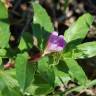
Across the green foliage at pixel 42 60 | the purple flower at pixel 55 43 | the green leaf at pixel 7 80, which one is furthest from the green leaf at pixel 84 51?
the green leaf at pixel 7 80

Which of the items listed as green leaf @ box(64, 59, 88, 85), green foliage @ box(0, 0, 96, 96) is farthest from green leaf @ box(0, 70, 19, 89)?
green leaf @ box(64, 59, 88, 85)

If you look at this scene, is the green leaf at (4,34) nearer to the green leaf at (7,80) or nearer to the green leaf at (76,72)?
the green leaf at (7,80)

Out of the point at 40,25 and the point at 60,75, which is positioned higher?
the point at 40,25

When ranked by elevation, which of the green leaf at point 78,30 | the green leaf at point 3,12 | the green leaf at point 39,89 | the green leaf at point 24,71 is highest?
the green leaf at point 3,12

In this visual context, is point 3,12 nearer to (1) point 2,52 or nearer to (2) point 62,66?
(1) point 2,52

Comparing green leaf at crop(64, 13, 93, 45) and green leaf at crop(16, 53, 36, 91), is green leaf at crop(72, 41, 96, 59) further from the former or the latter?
green leaf at crop(16, 53, 36, 91)

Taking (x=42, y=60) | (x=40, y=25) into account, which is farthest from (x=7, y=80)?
(x=40, y=25)
